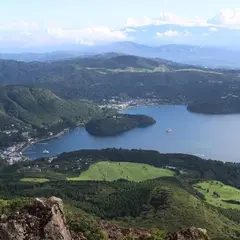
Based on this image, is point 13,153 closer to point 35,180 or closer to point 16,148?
point 16,148

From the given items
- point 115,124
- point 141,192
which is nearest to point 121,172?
point 141,192

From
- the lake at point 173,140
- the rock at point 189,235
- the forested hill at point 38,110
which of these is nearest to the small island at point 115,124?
the lake at point 173,140

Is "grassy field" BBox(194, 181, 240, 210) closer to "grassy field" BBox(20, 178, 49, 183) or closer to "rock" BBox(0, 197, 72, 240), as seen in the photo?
"grassy field" BBox(20, 178, 49, 183)

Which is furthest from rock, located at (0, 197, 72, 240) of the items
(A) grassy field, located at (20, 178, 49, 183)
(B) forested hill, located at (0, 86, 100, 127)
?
(B) forested hill, located at (0, 86, 100, 127)

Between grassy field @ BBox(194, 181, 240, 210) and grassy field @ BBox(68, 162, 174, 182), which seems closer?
grassy field @ BBox(194, 181, 240, 210)

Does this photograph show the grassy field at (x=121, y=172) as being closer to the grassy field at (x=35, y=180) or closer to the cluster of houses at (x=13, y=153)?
the grassy field at (x=35, y=180)

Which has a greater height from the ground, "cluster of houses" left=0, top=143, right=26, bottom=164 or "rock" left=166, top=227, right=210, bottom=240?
"rock" left=166, top=227, right=210, bottom=240

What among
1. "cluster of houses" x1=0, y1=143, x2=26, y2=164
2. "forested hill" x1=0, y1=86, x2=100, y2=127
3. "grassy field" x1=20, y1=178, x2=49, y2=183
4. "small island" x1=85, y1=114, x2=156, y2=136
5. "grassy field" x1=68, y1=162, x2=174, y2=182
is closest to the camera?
"grassy field" x1=20, y1=178, x2=49, y2=183
